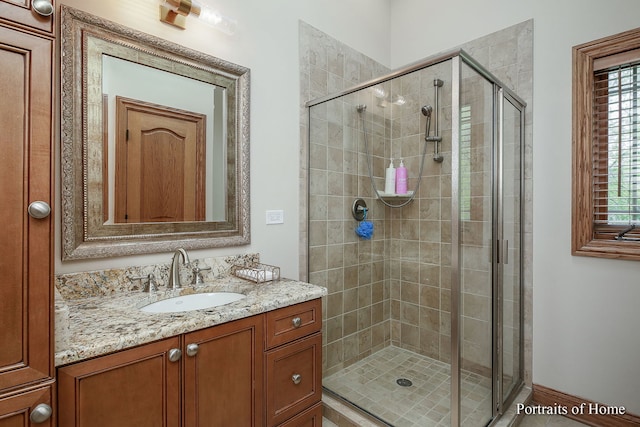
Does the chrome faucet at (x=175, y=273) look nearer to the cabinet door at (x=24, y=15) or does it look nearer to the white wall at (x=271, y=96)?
the white wall at (x=271, y=96)

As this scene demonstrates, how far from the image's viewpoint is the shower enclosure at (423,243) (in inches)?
64.2

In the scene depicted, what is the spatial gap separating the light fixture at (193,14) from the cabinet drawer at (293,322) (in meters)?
1.43

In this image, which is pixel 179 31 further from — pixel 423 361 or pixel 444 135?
pixel 423 361

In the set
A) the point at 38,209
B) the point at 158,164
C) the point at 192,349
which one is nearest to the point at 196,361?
the point at 192,349

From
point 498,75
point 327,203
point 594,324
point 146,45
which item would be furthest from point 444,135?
point 146,45

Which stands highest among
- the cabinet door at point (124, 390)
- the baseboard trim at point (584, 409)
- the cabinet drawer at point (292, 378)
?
the cabinet door at point (124, 390)

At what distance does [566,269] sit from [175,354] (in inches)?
86.1

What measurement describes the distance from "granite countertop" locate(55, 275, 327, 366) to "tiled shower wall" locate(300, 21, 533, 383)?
2.47 feet

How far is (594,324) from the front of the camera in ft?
6.28

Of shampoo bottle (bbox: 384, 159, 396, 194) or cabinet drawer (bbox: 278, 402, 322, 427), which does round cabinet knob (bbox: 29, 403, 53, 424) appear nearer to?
cabinet drawer (bbox: 278, 402, 322, 427)

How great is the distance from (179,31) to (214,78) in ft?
0.85

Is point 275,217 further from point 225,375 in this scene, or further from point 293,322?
point 225,375

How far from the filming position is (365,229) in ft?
8.12

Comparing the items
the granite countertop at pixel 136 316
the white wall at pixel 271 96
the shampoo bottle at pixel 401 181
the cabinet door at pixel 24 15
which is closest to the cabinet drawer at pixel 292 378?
the granite countertop at pixel 136 316
